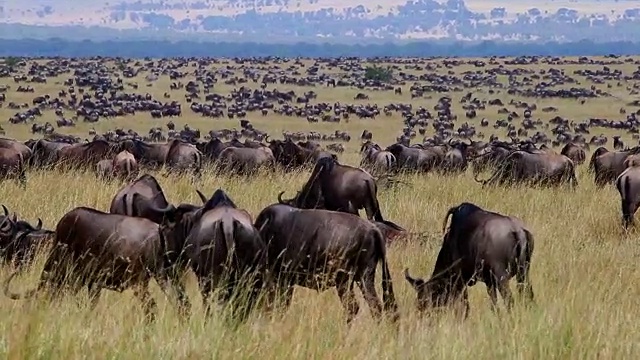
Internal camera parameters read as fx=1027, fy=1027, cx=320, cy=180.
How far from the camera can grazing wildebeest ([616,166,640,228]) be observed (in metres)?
13.2

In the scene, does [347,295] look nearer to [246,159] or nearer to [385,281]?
[385,281]

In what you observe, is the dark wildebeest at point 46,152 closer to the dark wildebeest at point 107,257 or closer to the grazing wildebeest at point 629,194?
the grazing wildebeest at point 629,194

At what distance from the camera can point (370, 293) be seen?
738cm

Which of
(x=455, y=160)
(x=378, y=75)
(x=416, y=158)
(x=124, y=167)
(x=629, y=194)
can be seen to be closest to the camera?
(x=629, y=194)

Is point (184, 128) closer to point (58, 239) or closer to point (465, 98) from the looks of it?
point (465, 98)

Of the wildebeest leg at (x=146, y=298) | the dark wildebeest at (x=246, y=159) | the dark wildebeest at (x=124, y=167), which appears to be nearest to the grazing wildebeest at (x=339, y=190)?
the wildebeest leg at (x=146, y=298)

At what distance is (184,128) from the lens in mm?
45000

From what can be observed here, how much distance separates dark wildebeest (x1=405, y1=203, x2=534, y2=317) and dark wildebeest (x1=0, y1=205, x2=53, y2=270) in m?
3.36

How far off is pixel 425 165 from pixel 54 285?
48.4ft

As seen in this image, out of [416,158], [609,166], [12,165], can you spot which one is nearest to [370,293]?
[12,165]

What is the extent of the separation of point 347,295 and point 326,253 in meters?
0.33

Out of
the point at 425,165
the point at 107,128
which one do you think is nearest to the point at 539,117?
the point at 107,128

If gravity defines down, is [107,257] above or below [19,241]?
above

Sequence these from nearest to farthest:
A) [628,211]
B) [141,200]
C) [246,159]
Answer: [141,200], [628,211], [246,159]
